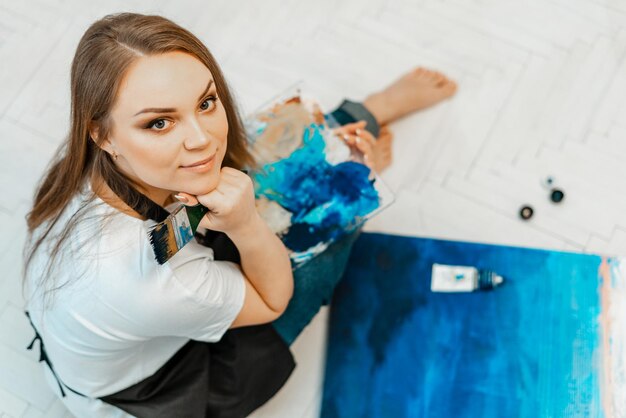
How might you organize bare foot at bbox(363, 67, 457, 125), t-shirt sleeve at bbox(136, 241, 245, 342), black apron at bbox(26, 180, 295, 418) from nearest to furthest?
t-shirt sleeve at bbox(136, 241, 245, 342) → black apron at bbox(26, 180, 295, 418) → bare foot at bbox(363, 67, 457, 125)

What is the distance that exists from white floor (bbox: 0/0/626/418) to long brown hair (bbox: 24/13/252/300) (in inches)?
30.2

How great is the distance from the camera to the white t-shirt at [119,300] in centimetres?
114

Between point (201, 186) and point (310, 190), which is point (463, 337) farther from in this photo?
point (201, 186)

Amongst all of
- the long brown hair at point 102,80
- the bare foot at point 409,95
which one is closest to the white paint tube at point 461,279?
the bare foot at point 409,95

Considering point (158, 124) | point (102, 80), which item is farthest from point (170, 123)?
point (102, 80)

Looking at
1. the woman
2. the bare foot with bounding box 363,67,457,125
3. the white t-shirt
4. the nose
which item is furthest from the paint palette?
the nose

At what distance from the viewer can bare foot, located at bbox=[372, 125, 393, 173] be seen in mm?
1967

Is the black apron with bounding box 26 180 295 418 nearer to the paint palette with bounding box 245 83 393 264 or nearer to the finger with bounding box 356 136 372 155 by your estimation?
the paint palette with bounding box 245 83 393 264

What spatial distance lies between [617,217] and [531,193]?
23 cm

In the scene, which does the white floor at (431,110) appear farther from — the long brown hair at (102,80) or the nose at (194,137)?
the nose at (194,137)

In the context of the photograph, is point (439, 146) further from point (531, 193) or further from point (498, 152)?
point (531, 193)

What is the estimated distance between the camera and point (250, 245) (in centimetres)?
131

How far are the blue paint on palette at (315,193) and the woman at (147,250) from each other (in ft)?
0.36

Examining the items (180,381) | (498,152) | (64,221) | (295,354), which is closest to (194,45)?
(64,221)
